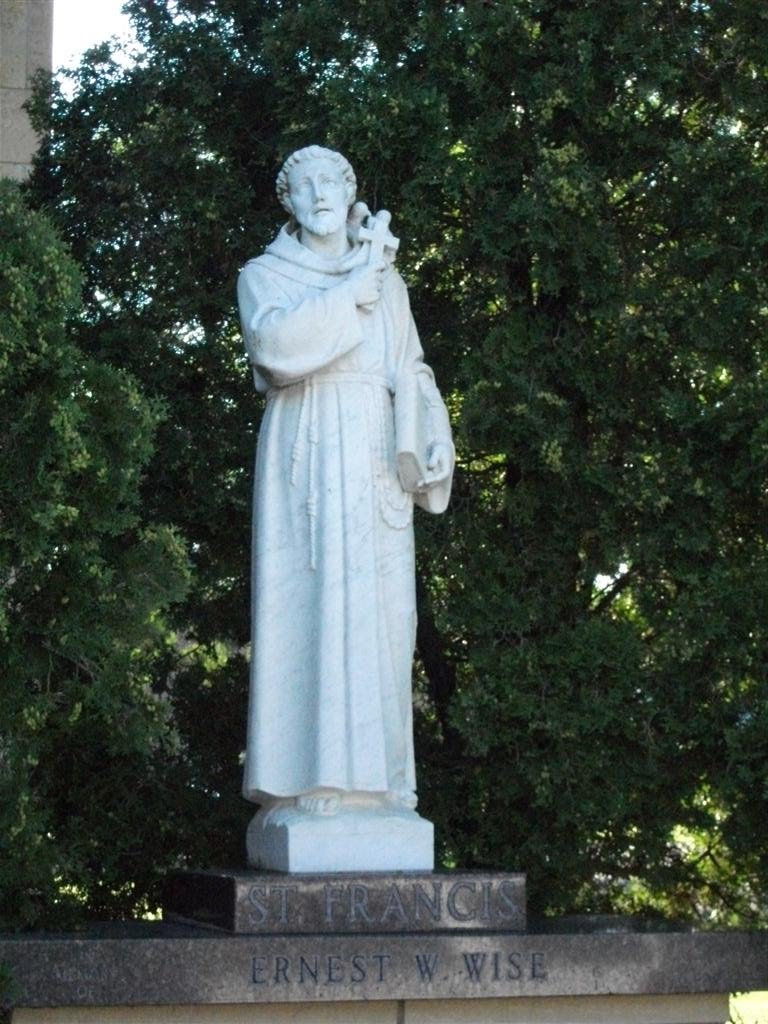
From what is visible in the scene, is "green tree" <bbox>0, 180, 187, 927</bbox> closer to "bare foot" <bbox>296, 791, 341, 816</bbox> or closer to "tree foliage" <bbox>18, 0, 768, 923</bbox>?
"bare foot" <bbox>296, 791, 341, 816</bbox>

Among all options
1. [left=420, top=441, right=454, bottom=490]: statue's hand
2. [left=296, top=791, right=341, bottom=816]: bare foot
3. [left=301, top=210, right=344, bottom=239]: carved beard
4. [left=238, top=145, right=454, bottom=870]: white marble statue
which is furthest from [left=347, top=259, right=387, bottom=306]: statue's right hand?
[left=296, top=791, right=341, bottom=816]: bare foot

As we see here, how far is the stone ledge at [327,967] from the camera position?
7.73m

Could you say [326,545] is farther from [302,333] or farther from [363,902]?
[363,902]

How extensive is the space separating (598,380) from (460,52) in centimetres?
214

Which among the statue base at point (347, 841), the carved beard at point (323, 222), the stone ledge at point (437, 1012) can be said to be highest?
the carved beard at point (323, 222)

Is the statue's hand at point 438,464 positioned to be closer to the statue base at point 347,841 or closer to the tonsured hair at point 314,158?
the tonsured hair at point 314,158

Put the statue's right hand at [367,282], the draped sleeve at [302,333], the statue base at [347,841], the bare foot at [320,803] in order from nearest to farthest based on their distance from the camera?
the statue base at [347,841]
the bare foot at [320,803]
the draped sleeve at [302,333]
the statue's right hand at [367,282]

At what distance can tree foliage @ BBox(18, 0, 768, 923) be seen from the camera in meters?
11.3

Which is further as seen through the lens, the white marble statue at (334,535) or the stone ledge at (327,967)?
the white marble statue at (334,535)

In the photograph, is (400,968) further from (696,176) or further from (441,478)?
(696,176)

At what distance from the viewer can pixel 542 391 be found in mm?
11555

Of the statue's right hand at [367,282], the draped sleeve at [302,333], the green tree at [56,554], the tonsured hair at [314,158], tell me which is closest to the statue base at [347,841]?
the green tree at [56,554]

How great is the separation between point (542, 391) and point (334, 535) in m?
3.18

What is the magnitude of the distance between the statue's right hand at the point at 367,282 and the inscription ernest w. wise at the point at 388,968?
2.83 m
